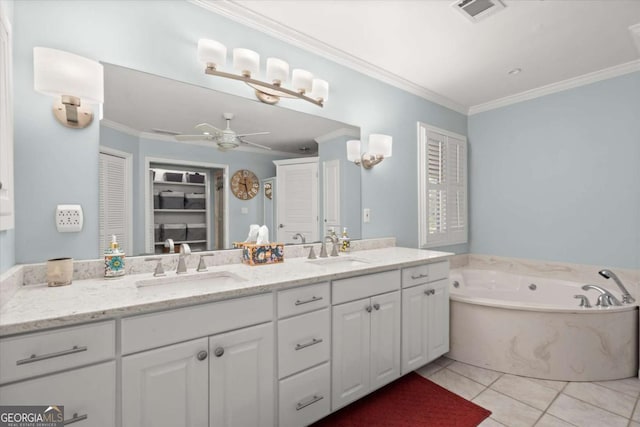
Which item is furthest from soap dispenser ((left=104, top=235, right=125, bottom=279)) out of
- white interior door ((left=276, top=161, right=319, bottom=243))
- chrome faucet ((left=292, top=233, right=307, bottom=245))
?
chrome faucet ((left=292, top=233, right=307, bottom=245))

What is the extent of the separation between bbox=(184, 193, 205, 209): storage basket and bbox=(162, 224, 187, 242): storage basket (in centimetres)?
12

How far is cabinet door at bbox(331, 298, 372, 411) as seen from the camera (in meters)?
1.65

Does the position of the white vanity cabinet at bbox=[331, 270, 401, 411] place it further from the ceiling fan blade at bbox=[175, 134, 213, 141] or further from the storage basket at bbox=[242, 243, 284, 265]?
the ceiling fan blade at bbox=[175, 134, 213, 141]

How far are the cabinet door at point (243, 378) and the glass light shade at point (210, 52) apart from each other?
145 cm

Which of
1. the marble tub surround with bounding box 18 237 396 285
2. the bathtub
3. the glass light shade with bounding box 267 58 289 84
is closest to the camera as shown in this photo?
the marble tub surround with bounding box 18 237 396 285

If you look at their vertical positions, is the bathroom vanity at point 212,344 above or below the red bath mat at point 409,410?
above

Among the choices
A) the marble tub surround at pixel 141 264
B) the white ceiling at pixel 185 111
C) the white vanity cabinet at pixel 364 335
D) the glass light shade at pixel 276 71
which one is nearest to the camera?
the marble tub surround at pixel 141 264

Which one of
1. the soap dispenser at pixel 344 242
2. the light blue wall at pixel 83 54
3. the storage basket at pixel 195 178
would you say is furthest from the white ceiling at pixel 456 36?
the soap dispenser at pixel 344 242

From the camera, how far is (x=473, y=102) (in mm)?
3471

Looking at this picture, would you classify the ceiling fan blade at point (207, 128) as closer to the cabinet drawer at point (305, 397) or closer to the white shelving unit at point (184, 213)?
the white shelving unit at point (184, 213)

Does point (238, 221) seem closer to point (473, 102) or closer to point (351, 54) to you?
point (351, 54)

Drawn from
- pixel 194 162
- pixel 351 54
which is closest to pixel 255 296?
pixel 194 162

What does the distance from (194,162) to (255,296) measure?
36.4 inches

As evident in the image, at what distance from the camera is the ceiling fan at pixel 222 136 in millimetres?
1788
